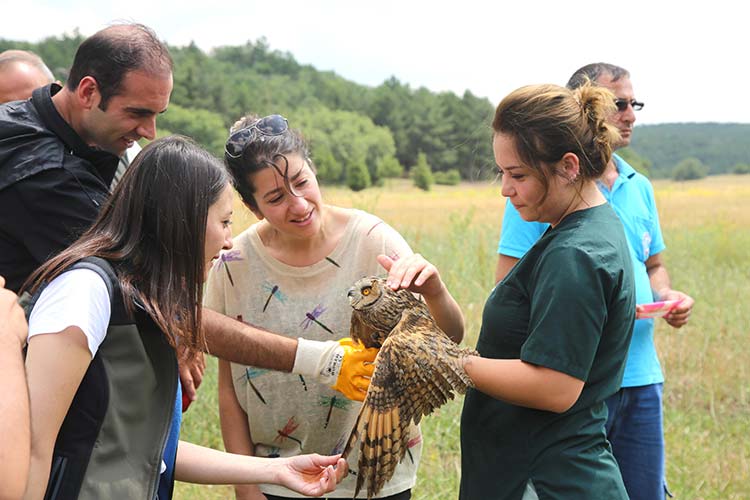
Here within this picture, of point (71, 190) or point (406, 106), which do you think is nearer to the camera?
point (71, 190)

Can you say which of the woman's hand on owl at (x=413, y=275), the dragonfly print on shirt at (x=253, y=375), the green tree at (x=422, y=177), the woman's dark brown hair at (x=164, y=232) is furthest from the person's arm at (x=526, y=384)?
the green tree at (x=422, y=177)

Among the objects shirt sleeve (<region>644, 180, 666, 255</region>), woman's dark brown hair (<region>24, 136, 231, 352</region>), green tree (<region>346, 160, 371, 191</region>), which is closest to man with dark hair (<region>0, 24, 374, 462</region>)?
woman's dark brown hair (<region>24, 136, 231, 352</region>)

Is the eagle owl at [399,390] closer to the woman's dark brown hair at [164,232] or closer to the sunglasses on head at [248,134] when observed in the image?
the woman's dark brown hair at [164,232]

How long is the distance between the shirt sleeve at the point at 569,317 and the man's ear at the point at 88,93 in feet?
6.39

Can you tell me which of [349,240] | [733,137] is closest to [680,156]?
[733,137]

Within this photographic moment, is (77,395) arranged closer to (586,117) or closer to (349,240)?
(349,240)

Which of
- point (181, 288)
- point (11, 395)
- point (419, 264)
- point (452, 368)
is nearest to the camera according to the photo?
point (11, 395)

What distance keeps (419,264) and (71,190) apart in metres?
1.26

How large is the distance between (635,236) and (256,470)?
6.73 ft

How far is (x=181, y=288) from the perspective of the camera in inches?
82.8

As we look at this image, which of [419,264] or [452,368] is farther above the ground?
[419,264]

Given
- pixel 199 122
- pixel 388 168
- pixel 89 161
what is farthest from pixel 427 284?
pixel 388 168

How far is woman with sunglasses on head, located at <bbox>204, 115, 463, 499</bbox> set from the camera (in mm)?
2922

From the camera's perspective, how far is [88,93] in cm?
311
